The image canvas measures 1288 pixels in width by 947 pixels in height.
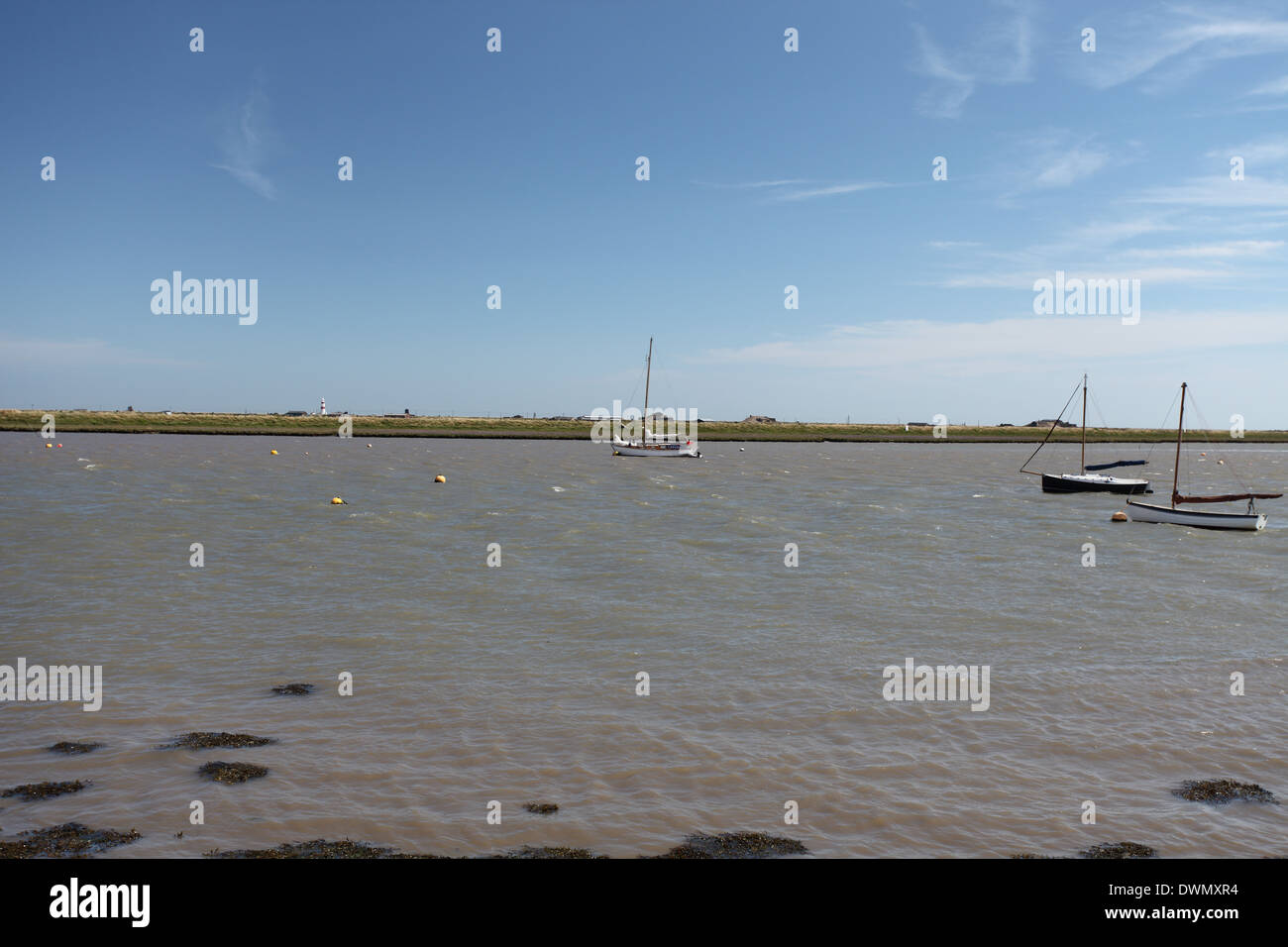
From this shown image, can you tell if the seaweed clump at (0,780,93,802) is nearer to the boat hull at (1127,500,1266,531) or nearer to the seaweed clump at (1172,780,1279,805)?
the seaweed clump at (1172,780,1279,805)

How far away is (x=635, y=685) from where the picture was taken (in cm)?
1528

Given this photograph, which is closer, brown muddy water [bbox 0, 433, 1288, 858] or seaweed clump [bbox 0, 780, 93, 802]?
brown muddy water [bbox 0, 433, 1288, 858]

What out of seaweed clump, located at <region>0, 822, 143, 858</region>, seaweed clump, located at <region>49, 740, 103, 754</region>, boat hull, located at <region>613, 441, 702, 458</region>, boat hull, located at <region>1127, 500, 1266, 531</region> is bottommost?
seaweed clump, located at <region>49, 740, 103, 754</region>

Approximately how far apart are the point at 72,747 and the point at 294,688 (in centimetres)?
341

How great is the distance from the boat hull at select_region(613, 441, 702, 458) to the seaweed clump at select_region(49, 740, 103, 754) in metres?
102

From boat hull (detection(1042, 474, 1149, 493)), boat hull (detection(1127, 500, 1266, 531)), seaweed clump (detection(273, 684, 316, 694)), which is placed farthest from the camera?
boat hull (detection(1042, 474, 1149, 493))

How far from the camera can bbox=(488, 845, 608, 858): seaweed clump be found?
8.91 metres

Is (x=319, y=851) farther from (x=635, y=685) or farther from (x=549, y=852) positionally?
(x=635, y=685)

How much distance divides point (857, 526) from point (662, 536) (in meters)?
10.9

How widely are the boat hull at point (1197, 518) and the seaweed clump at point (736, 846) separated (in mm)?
42524

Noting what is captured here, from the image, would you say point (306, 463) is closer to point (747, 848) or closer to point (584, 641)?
point (584, 641)

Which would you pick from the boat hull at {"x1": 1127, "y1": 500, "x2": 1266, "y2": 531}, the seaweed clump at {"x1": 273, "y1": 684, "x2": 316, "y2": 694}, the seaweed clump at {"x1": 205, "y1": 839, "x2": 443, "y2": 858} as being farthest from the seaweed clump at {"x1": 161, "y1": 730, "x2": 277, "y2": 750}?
the boat hull at {"x1": 1127, "y1": 500, "x2": 1266, "y2": 531}

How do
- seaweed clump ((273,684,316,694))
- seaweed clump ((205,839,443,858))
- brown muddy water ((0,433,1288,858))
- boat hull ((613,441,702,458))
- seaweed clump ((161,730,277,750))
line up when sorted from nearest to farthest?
seaweed clump ((205,839,443,858)) → brown muddy water ((0,433,1288,858)) → seaweed clump ((161,730,277,750)) → seaweed clump ((273,684,316,694)) → boat hull ((613,441,702,458))

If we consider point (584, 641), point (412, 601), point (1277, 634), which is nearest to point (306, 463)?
point (412, 601)
